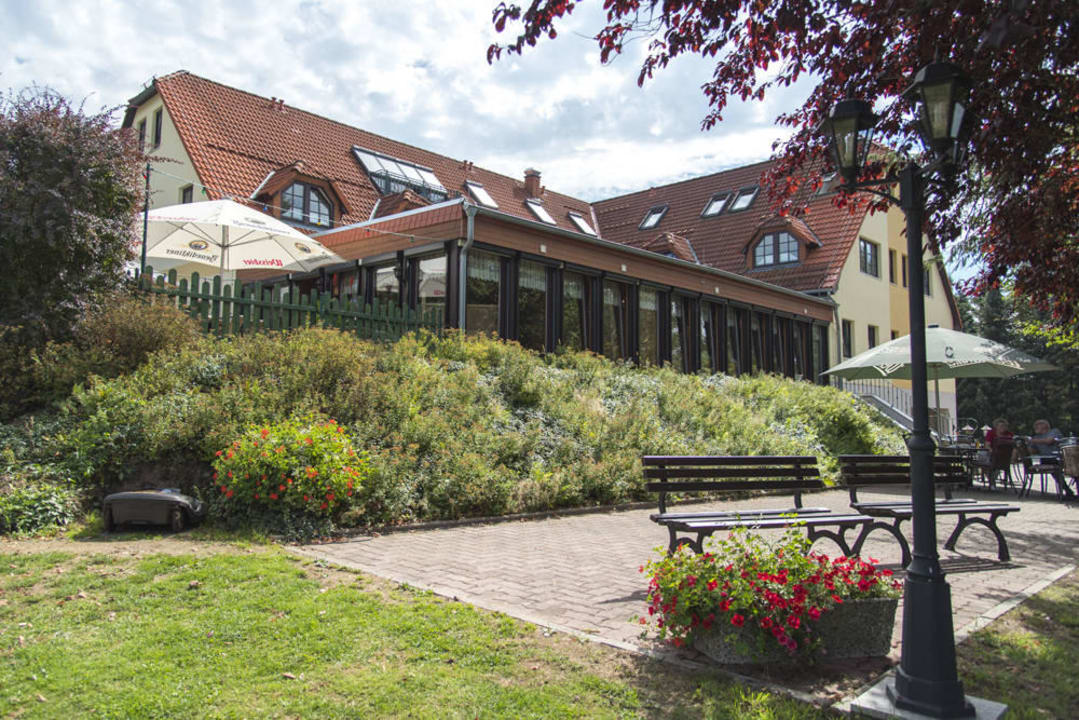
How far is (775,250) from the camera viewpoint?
27891mm

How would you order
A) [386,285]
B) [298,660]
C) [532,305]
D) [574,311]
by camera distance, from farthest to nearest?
[574,311], [386,285], [532,305], [298,660]

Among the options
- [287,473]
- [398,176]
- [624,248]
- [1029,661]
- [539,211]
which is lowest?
[1029,661]


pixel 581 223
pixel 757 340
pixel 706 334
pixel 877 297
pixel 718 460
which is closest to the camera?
pixel 718 460

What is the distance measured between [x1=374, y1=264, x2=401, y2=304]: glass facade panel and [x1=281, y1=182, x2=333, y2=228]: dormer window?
17.6 feet

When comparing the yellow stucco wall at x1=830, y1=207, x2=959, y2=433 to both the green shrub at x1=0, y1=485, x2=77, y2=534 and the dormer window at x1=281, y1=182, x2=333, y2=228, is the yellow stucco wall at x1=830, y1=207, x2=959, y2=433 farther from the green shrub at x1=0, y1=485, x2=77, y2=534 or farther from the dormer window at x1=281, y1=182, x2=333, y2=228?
the green shrub at x1=0, y1=485, x2=77, y2=534

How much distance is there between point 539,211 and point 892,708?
2654cm

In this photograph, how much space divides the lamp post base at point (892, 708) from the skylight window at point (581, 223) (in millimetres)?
27539

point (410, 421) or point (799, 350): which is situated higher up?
point (799, 350)

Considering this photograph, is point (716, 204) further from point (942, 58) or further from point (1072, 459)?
point (942, 58)

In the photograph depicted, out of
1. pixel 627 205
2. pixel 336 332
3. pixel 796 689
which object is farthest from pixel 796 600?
pixel 627 205

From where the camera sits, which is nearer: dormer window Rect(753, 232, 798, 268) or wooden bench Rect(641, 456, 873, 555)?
wooden bench Rect(641, 456, 873, 555)

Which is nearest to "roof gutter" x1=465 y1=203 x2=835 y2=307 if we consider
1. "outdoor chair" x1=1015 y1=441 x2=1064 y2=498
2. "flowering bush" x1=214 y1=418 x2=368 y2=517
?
"flowering bush" x1=214 y1=418 x2=368 y2=517

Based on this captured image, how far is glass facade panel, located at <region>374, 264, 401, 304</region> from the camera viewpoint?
1631cm

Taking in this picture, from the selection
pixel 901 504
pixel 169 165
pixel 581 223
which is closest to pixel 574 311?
pixel 901 504
